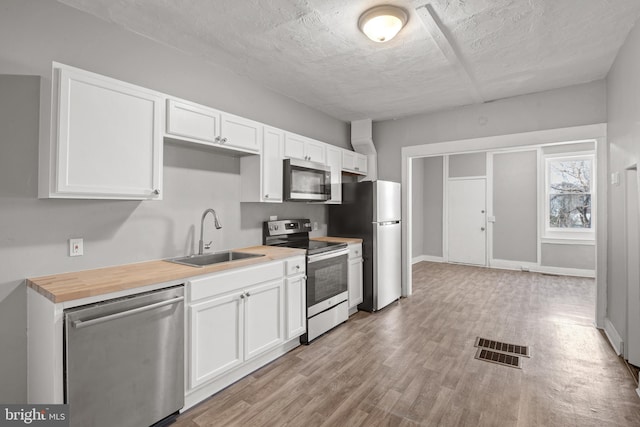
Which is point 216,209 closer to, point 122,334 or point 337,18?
point 122,334

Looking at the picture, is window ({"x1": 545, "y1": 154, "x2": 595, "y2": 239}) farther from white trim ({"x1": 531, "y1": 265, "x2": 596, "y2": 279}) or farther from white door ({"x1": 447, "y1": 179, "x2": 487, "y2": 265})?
white door ({"x1": 447, "y1": 179, "x2": 487, "y2": 265})

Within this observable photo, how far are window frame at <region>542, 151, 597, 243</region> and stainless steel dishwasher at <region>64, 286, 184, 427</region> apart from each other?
6.89m

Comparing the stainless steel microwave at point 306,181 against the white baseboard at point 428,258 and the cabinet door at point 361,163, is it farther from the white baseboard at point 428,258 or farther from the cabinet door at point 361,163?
the white baseboard at point 428,258

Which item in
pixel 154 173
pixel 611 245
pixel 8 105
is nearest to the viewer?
pixel 8 105

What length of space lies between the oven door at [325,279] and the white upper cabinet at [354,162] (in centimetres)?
131

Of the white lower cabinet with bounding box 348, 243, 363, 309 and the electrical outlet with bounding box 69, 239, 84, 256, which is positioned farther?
the white lower cabinet with bounding box 348, 243, 363, 309

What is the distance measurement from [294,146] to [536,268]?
5.76m

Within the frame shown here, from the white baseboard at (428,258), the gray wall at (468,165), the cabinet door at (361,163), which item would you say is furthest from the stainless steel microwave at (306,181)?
the gray wall at (468,165)

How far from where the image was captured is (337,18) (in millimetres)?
2285

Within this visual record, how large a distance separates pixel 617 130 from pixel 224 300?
12.4ft

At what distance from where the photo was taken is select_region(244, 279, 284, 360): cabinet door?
2508mm

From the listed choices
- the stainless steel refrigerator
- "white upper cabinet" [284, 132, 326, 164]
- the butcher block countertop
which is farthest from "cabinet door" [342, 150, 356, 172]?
the butcher block countertop

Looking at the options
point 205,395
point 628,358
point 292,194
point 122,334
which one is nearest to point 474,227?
point 628,358

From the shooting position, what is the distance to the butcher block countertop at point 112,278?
1.62m
